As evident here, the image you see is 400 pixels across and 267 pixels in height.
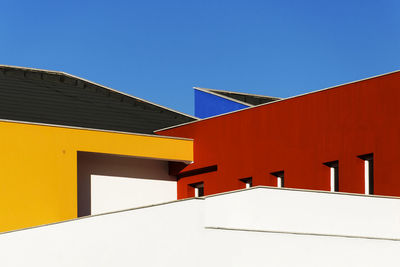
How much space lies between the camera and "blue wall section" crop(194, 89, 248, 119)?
2857cm

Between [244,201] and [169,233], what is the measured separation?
149 centimetres

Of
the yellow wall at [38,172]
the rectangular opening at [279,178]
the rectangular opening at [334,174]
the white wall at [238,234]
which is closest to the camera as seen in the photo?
the white wall at [238,234]

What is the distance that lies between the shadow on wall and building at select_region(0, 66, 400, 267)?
0.03m

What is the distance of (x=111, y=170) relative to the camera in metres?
23.6

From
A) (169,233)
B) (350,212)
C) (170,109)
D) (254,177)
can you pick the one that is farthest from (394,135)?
(170,109)

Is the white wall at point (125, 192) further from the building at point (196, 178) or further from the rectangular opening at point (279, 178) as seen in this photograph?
the rectangular opening at point (279, 178)

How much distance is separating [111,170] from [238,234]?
7.95m

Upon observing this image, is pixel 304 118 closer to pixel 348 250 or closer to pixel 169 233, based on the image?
pixel 348 250

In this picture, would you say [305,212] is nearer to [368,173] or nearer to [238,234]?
[238,234]

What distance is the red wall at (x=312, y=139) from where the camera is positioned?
1945 centimetres

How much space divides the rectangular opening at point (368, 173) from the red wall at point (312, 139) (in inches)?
4.6

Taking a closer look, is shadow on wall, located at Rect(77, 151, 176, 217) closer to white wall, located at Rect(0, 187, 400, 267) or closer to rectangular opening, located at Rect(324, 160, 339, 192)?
white wall, located at Rect(0, 187, 400, 267)

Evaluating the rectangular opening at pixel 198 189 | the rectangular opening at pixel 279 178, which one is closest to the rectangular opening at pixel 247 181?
the rectangular opening at pixel 279 178

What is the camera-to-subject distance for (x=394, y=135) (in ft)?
63.3
